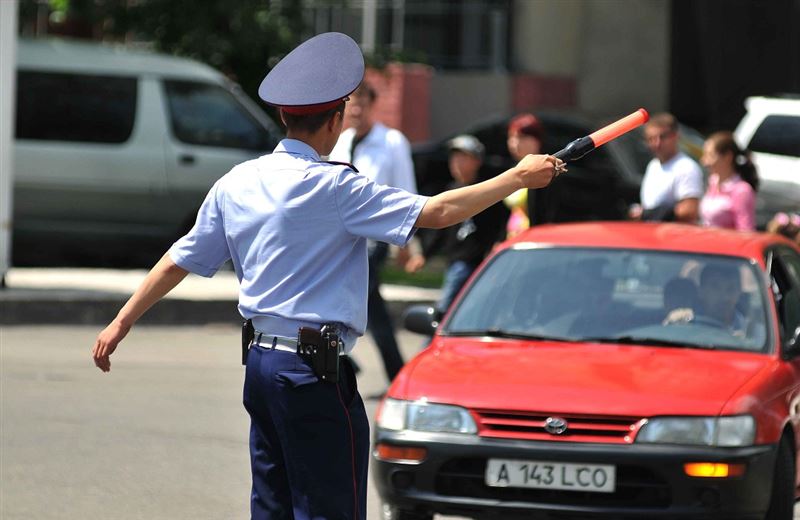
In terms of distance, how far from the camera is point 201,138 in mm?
16797

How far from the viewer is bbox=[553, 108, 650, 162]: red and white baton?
4.95m

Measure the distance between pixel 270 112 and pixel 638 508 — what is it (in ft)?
49.8

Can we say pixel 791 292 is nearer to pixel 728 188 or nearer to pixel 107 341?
pixel 728 188

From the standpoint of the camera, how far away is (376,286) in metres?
10.8

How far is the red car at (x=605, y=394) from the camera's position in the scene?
6629 mm

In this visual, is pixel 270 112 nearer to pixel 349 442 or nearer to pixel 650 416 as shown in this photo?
pixel 650 416

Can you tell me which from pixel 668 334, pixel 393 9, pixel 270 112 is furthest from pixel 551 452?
pixel 393 9

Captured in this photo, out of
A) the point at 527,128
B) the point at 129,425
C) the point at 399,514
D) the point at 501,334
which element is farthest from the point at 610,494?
the point at 527,128

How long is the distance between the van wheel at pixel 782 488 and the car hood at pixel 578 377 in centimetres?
31

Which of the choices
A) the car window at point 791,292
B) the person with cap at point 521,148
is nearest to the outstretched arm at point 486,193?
the car window at point 791,292

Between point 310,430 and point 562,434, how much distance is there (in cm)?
194

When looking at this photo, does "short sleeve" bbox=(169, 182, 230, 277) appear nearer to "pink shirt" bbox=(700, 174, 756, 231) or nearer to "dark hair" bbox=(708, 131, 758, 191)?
"pink shirt" bbox=(700, 174, 756, 231)

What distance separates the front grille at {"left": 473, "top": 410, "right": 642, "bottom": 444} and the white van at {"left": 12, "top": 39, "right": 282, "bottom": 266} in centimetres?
1000

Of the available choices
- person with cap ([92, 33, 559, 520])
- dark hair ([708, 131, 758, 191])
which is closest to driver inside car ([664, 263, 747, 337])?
person with cap ([92, 33, 559, 520])
